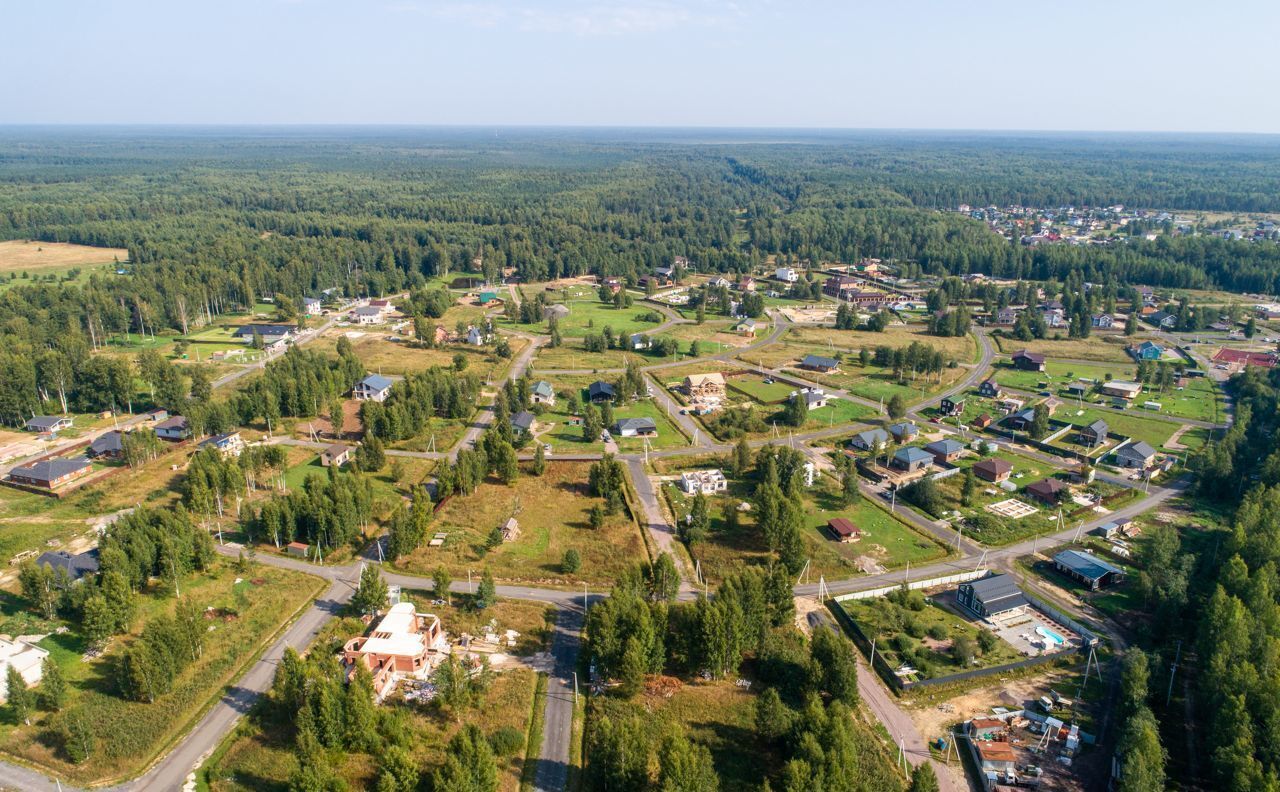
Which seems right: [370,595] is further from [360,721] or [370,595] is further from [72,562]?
[72,562]

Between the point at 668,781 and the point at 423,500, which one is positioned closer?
the point at 668,781

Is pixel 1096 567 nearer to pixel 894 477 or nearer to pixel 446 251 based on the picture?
pixel 894 477

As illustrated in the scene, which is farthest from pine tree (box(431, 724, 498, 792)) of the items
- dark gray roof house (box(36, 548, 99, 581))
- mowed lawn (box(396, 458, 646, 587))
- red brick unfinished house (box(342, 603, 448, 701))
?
dark gray roof house (box(36, 548, 99, 581))

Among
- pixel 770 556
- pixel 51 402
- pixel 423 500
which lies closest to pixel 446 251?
pixel 51 402

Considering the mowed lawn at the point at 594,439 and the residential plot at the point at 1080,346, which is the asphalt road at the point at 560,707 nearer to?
the mowed lawn at the point at 594,439

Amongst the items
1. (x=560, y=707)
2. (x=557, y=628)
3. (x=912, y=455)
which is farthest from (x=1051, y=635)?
(x=557, y=628)

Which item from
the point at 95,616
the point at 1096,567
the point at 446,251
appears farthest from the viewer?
the point at 446,251
